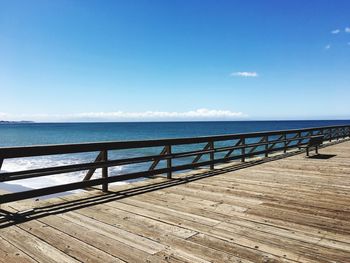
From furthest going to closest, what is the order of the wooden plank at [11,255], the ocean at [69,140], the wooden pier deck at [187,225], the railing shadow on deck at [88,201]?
the ocean at [69,140] < the railing shadow on deck at [88,201] < the wooden pier deck at [187,225] < the wooden plank at [11,255]

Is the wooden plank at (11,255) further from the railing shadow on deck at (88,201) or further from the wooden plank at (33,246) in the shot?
the railing shadow on deck at (88,201)

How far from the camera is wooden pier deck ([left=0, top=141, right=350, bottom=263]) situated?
3.59 meters

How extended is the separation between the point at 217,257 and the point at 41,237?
234 centimetres

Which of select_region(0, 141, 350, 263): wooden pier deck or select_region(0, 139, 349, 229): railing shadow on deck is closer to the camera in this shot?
select_region(0, 141, 350, 263): wooden pier deck

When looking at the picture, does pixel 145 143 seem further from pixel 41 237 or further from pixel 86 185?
pixel 41 237

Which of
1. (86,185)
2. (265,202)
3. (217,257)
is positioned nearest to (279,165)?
(265,202)

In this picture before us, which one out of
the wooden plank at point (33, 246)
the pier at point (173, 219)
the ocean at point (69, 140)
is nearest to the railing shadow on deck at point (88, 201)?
the pier at point (173, 219)

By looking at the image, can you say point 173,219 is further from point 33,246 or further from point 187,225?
point 33,246

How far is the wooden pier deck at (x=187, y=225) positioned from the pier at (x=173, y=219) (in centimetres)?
1

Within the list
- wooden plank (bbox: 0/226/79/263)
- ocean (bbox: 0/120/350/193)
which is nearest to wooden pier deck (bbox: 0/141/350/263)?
wooden plank (bbox: 0/226/79/263)

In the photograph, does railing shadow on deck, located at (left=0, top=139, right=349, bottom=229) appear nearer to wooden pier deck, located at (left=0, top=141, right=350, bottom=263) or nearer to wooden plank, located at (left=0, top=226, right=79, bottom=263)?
wooden pier deck, located at (left=0, top=141, right=350, bottom=263)

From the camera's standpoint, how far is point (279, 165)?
10820mm

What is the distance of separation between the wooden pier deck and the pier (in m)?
0.01

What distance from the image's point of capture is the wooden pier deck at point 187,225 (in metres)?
3.59
